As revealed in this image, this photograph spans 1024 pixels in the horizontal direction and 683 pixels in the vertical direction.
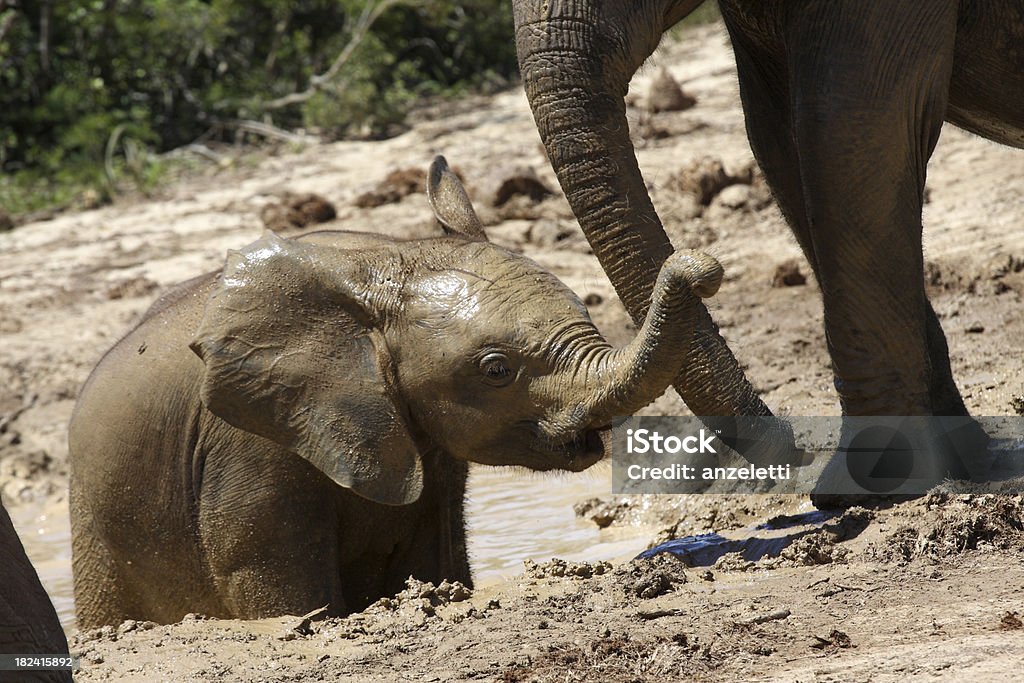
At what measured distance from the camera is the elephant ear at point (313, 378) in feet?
13.9

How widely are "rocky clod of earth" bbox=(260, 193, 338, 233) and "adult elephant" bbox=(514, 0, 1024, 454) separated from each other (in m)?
5.44

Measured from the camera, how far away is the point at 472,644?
3.92 meters

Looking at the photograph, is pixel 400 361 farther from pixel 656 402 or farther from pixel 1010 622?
pixel 656 402

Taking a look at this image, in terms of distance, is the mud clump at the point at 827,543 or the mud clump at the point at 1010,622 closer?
the mud clump at the point at 1010,622

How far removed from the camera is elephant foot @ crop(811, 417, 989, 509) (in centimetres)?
473

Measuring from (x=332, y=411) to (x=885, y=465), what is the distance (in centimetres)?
166

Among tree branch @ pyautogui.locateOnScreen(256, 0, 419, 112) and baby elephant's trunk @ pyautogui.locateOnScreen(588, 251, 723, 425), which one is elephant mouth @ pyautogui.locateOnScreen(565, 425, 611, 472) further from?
tree branch @ pyautogui.locateOnScreen(256, 0, 419, 112)

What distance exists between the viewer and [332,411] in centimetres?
422

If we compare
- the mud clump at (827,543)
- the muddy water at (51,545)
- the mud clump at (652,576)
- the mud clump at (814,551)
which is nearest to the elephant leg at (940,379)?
the mud clump at (827,543)

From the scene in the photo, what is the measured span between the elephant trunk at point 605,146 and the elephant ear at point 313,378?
2.04 feet

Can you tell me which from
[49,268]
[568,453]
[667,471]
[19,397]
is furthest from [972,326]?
[49,268]

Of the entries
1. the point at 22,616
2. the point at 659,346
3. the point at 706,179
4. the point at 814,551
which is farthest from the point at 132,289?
the point at 22,616

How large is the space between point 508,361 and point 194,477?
0.99m

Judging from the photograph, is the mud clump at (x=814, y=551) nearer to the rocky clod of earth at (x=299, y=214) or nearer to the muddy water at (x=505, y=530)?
the muddy water at (x=505, y=530)
